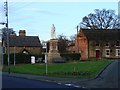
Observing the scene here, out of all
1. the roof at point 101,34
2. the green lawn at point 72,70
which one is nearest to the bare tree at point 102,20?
the roof at point 101,34

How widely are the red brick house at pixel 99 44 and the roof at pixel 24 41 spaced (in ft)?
41.3

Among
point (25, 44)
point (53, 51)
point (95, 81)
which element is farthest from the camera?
point (25, 44)

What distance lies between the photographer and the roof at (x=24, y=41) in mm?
104144

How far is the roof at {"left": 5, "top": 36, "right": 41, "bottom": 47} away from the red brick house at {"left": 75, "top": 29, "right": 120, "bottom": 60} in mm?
12600

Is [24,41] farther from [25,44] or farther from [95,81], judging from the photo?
[95,81]

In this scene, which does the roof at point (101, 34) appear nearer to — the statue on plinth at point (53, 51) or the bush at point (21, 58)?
the bush at point (21, 58)

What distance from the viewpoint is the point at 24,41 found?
348ft

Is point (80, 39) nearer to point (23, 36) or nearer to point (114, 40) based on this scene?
point (114, 40)

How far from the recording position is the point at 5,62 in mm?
72062

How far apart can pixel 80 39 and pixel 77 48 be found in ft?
8.47

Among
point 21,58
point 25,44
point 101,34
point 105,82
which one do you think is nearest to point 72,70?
A: point 105,82

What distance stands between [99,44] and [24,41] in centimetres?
2135

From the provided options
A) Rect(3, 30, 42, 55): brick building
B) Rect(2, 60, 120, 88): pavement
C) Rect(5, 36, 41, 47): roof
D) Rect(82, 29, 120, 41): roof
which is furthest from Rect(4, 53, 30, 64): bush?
Rect(2, 60, 120, 88): pavement

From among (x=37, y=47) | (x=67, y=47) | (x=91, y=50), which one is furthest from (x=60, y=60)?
(x=67, y=47)
